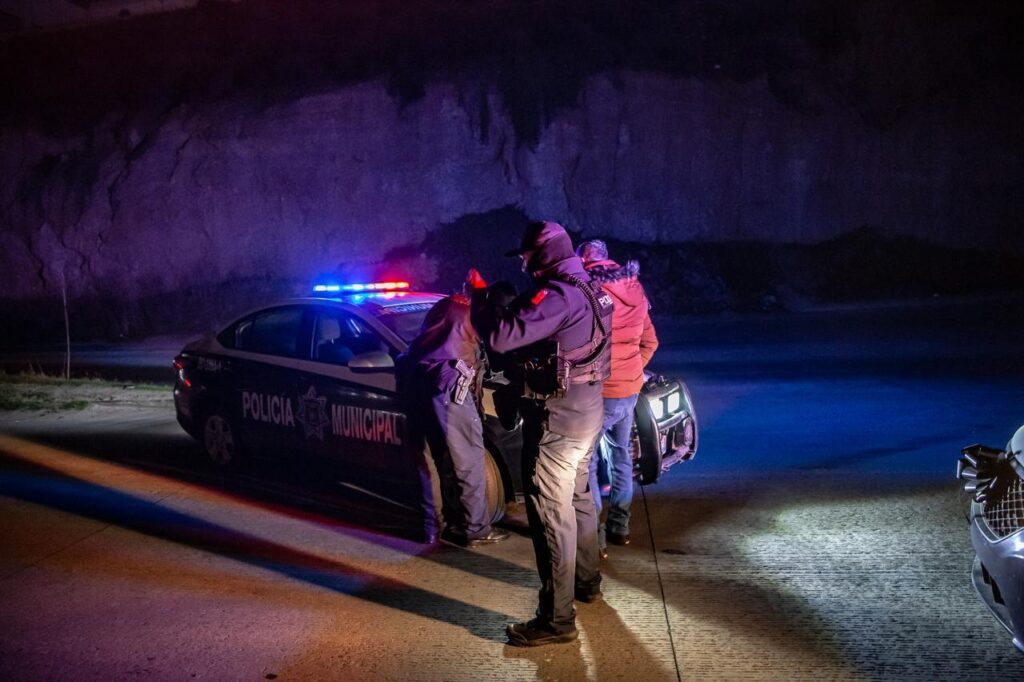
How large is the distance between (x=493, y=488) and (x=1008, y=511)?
3.14m

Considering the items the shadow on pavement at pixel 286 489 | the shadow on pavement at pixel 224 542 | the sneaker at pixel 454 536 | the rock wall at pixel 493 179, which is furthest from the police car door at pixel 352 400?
the rock wall at pixel 493 179

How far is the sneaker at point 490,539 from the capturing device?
5609 millimetres

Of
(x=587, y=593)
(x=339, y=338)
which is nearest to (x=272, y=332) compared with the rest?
(x=339, y=338)

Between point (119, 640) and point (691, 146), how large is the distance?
69.7 ft

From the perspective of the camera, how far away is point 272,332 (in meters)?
7.07

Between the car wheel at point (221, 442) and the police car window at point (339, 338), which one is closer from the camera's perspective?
the police car window at point (339, 338)

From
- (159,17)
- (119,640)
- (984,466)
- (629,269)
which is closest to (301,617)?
(119,640)

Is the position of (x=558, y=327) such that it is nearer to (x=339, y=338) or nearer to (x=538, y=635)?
(x=538, y=635)

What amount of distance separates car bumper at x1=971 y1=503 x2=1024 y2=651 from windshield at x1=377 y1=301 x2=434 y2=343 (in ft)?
11.9

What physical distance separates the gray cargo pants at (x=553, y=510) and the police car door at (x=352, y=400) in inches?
76.4

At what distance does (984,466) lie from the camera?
3580 mm

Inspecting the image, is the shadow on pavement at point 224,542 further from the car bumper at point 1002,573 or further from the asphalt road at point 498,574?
the car bumper at point 1002,573

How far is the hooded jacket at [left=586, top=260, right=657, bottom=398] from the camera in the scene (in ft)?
17.0

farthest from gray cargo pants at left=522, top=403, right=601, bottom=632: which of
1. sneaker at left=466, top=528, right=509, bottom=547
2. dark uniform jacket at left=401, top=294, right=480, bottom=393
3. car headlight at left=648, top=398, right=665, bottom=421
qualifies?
car headlight at left=648, top=398, right=665, bottom=421
